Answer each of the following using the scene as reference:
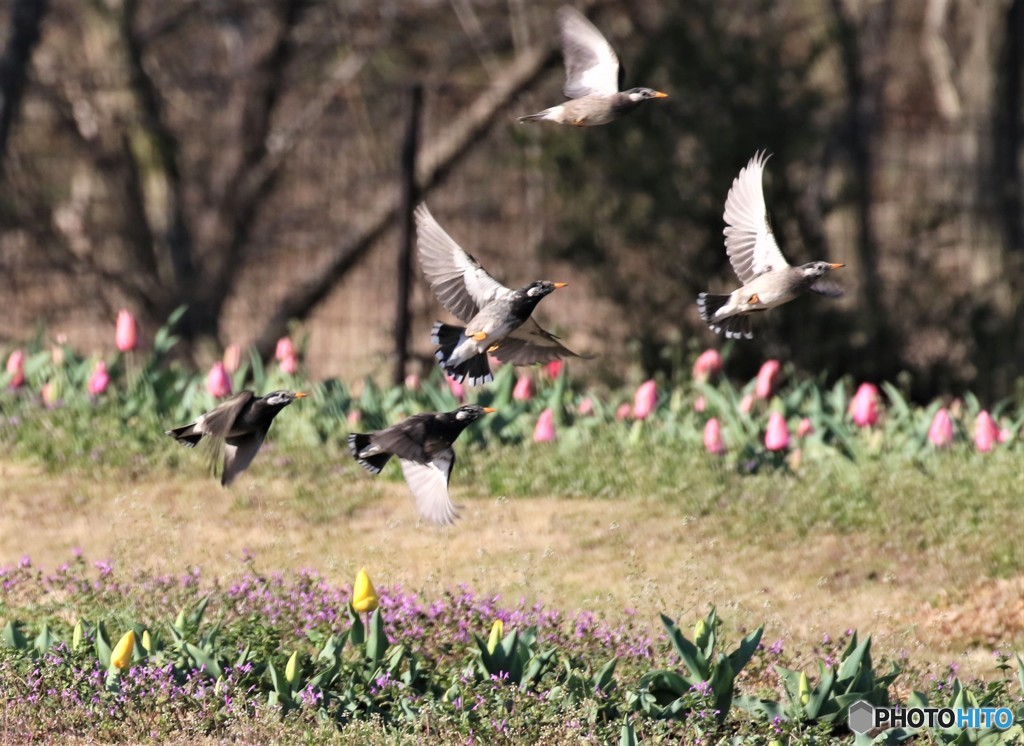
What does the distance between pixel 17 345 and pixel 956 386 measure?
249 inches

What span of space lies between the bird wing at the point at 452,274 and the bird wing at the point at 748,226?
828 mm

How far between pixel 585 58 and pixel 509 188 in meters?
5.72

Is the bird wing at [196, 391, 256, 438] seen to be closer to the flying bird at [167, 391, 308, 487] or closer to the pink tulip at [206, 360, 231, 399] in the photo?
the flying bird at [167, 391, 308, 487]

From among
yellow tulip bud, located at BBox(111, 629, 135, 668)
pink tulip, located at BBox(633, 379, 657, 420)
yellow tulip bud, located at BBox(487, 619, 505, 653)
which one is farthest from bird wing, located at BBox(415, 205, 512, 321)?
pink tulip, located at BBox(633, 379, 657, 420)

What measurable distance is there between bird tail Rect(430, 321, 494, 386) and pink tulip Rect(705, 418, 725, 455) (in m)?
2.84

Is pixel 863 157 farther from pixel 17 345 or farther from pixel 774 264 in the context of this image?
pixel 774 264

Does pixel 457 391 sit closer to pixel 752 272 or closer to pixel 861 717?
pixel 752 272

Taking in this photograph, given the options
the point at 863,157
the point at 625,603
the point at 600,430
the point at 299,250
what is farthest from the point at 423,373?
the point at 863,157

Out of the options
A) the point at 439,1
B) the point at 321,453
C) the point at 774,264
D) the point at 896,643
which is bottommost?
the point at 896,643

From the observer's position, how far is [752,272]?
215 inches

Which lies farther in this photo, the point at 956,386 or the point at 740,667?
the point at 956,386

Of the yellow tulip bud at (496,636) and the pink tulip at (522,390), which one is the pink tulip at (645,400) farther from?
the yellow tulip bud at (496,636)

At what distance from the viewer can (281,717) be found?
5.41 m

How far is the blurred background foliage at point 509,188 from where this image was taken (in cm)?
1125
